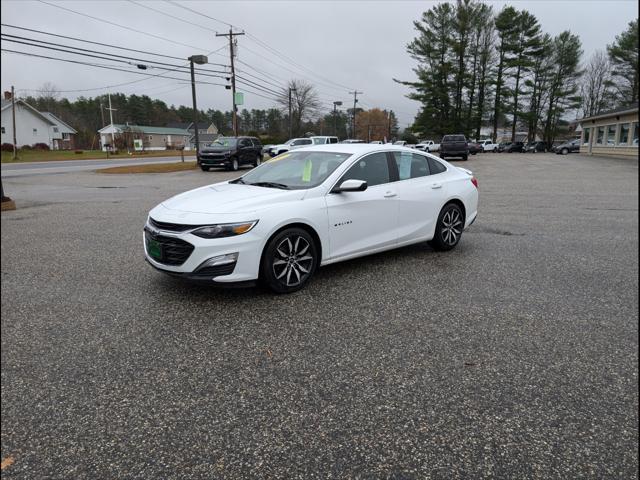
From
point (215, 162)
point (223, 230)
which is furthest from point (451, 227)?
point (215, 162)

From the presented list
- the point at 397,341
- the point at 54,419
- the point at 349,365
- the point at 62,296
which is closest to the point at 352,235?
the point at 397,341

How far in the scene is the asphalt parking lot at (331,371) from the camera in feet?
6.07

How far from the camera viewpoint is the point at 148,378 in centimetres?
252

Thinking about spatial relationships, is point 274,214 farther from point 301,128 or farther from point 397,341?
point 301,128

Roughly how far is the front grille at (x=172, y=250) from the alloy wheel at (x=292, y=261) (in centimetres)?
75

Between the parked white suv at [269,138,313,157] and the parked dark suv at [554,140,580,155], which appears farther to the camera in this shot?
the parked dark suv at [554,140,580,155]

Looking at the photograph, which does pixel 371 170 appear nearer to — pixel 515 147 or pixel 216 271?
pixel 216 271

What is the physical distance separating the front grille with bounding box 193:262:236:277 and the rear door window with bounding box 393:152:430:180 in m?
2.40

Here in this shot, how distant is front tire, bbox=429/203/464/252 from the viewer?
5500 millimetres

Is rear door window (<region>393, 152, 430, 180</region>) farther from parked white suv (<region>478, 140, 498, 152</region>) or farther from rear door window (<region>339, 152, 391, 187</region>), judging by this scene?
parked white suv (<region>478, 140, 498, 152</region>)

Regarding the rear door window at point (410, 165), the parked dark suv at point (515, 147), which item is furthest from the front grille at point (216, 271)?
the parked dark suv at point (515, 147)

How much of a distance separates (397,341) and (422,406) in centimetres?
81

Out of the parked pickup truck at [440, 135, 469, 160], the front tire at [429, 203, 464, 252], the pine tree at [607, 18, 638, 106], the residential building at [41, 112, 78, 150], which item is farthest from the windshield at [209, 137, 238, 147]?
the residential building at [41, 112, 78, 150]

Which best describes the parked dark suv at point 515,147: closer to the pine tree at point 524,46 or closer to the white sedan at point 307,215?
the pine tree at point 524,46
